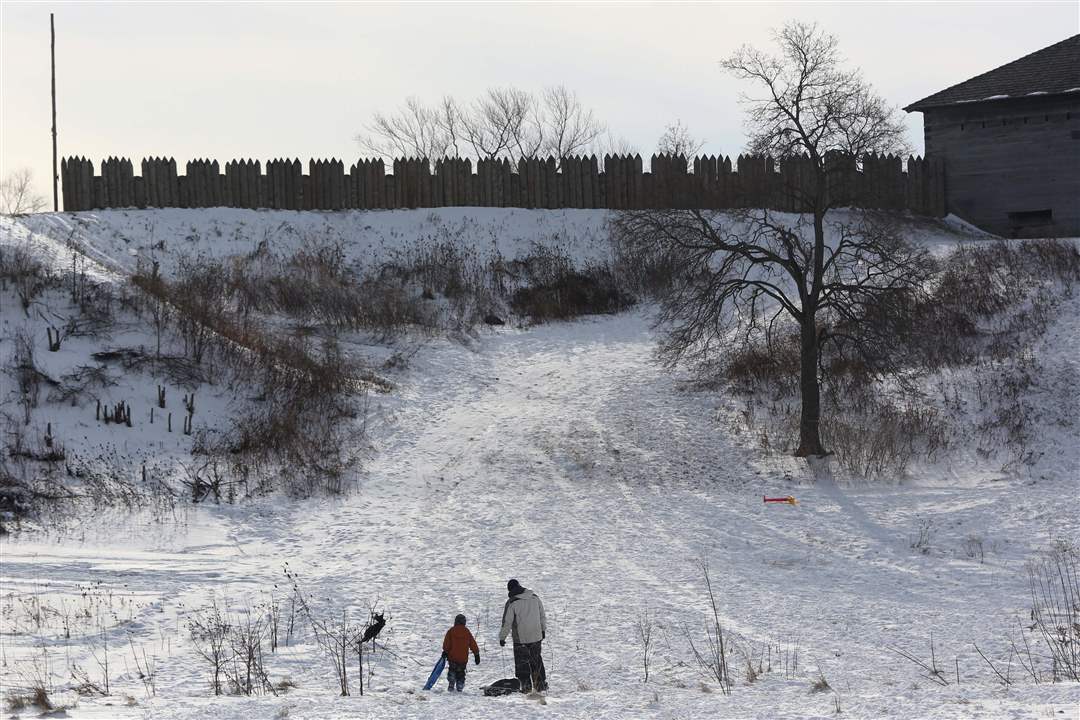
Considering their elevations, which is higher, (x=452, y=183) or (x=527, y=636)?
(x=452, y=183)

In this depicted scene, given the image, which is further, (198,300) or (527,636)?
(198,300)

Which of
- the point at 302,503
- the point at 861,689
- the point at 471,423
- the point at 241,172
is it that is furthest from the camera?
the point at 241,172

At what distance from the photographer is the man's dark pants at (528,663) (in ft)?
34.9

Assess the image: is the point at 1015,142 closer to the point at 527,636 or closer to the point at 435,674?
the point at 527,636

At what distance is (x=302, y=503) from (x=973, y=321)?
16476 mm

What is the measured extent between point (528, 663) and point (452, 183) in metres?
26.8

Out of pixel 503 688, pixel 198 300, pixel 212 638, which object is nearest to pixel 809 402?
pixel 503 688

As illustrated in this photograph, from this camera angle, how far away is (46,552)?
15.5m

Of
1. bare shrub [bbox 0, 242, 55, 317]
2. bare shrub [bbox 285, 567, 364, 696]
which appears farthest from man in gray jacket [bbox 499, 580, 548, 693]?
bare shrub [bbox 0, 242, 55, 317]

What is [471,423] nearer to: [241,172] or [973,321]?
[973,321]

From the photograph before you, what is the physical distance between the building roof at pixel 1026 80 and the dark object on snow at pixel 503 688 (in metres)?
29.3

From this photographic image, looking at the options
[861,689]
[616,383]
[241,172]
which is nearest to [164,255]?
[241,172]

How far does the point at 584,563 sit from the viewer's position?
15.7 metres

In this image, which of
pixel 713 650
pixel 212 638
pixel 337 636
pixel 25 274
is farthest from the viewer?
pixel 25 274
